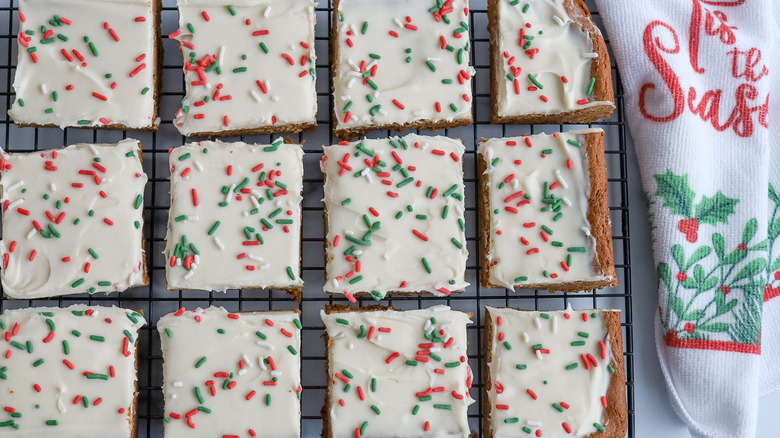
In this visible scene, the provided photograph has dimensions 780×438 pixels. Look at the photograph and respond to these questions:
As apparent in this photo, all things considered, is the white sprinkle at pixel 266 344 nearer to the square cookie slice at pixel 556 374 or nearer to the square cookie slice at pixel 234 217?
the square cookie slice at pixel 234 217

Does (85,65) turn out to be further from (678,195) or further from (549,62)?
(678,195)

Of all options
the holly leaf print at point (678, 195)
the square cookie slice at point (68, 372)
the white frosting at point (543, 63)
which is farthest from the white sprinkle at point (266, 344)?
the holly leaf print at point (678, 195)

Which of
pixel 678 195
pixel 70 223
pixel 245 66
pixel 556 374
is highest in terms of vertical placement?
pixel 245 66

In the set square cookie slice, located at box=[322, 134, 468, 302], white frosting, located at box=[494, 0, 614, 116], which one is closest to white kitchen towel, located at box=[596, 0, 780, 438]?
white frosting, located at box=[494, 0, 614, 116]

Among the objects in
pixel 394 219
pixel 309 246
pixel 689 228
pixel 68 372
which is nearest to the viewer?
pixel 68 372

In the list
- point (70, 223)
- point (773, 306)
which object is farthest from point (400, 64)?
point (773, 306)

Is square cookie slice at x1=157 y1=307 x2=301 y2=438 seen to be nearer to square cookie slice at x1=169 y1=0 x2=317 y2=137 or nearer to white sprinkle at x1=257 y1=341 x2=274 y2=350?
white sprinkle at x1=257 y1=341 x2=274 y2=350

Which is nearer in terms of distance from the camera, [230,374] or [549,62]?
[230,374]
